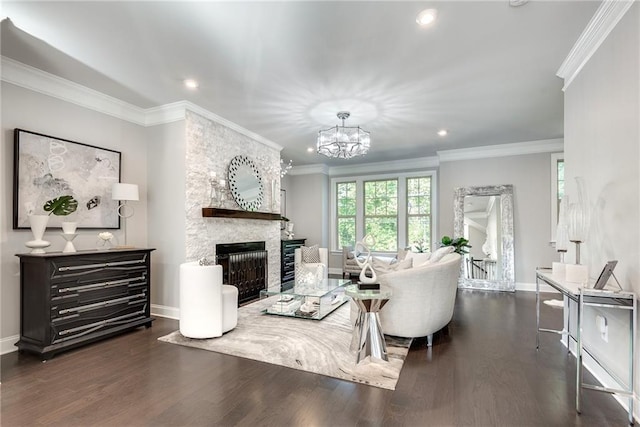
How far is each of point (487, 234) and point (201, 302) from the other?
5.54 m

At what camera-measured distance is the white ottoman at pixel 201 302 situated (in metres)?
3.24

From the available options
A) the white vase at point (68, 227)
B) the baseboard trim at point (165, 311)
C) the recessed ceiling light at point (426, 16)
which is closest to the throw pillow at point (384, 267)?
the recessed ceiling light at point (426, 16)

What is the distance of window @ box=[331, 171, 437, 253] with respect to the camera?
7.38m

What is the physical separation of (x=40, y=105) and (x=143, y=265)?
2.07 metres

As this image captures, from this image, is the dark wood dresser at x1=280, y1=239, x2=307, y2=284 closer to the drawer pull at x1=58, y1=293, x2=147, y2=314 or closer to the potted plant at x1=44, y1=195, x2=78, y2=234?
the drawer pull at x1=58, y1=293, x2=147, y2=314

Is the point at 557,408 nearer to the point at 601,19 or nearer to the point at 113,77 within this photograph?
the point at 601,19

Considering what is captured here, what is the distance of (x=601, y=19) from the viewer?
2330 millimetres

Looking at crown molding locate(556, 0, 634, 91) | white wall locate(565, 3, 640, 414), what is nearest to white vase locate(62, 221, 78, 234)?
white wall locate(565, 3, 640, 414)

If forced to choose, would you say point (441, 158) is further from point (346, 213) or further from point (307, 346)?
point (307, 346)

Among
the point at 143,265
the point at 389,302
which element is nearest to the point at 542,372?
the point at 389,302

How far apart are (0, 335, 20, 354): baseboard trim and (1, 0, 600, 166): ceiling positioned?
9.10 ft

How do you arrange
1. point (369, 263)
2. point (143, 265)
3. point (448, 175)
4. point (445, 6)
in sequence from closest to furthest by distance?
point (445, 6), point (369, 263), point (143, 265), point (448, 175)

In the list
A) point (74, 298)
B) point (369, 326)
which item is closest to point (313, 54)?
point (369, 326)

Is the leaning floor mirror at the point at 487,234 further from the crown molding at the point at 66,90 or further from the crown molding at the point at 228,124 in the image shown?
the crown molding at the point at 66,90
